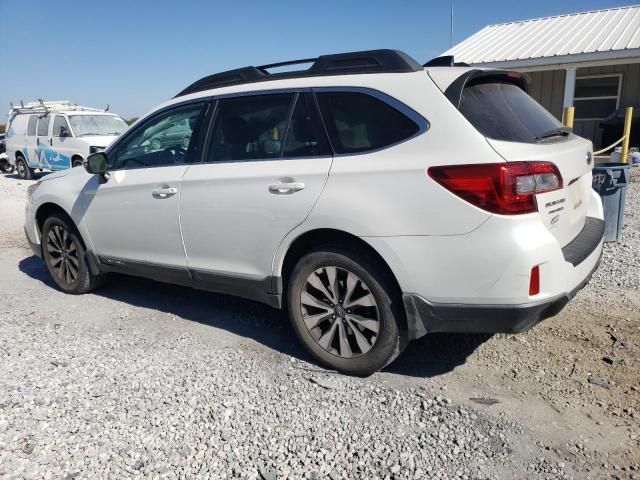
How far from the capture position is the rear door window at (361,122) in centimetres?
310

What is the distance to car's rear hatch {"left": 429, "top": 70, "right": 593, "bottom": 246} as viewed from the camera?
2877 millimetres

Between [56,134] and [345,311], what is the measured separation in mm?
14323

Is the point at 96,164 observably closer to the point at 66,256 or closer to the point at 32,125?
the point at 66,256

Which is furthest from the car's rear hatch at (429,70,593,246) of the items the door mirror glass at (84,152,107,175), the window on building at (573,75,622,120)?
the window on building at (573,75,622,120)

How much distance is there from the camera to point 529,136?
3033 mm

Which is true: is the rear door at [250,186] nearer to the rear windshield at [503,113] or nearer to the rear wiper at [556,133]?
the rear windshield at [503,113]

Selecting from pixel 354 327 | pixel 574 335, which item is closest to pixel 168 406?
pixel 354 327

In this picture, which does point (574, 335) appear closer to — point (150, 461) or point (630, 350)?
point (630, 350)

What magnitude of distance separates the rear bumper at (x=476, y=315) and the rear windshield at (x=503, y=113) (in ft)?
2.94

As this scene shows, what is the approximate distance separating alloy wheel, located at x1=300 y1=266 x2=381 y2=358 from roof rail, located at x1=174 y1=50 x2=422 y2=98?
1242 mm

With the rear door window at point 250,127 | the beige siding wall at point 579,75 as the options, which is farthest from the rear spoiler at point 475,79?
the beige siding wall at point 579,75

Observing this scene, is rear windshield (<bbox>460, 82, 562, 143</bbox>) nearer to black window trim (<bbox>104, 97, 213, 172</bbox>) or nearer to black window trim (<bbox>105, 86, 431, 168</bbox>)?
black window trim (<bbox>105, 86, 431, 168</bbox>)

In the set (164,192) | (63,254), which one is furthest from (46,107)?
(164,192)

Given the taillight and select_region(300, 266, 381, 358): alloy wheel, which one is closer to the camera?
the taillight
